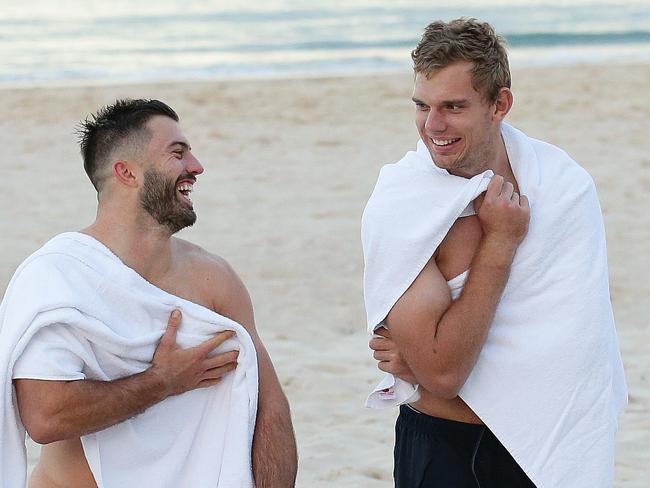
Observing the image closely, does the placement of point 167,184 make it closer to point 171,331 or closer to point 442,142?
point 171,331

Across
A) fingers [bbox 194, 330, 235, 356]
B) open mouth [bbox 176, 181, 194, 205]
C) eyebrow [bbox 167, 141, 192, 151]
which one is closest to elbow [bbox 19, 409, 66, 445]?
fingers [bbox 194, 330, 235, 356]

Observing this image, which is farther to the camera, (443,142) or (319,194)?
(319,194)

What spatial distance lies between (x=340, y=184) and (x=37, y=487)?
7.28 metres

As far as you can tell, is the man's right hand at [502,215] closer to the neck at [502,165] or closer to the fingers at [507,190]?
the fingers at [507,190]

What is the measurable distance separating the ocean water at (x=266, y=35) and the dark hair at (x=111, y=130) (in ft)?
52.1

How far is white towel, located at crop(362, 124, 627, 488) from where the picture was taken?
301 cm

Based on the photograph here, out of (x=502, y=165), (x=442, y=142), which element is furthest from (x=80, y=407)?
(x=502, y=165)

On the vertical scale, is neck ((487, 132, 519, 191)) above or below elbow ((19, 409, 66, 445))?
above

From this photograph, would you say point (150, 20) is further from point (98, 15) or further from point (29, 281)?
point (29, 281)

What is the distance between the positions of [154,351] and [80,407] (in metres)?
0.30

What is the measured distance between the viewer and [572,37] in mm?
25672

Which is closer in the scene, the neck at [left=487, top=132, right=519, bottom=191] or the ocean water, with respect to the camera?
the neck at [left=487, top=132, right=519, bottom=191]

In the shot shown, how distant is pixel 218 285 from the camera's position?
3.52 meters

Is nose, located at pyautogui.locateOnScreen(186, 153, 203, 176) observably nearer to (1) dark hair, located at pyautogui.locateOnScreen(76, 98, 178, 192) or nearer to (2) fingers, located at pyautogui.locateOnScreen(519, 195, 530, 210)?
(1) dark hair, located at pyautogui.locateOnScreen(76, 98, 178, 192)
